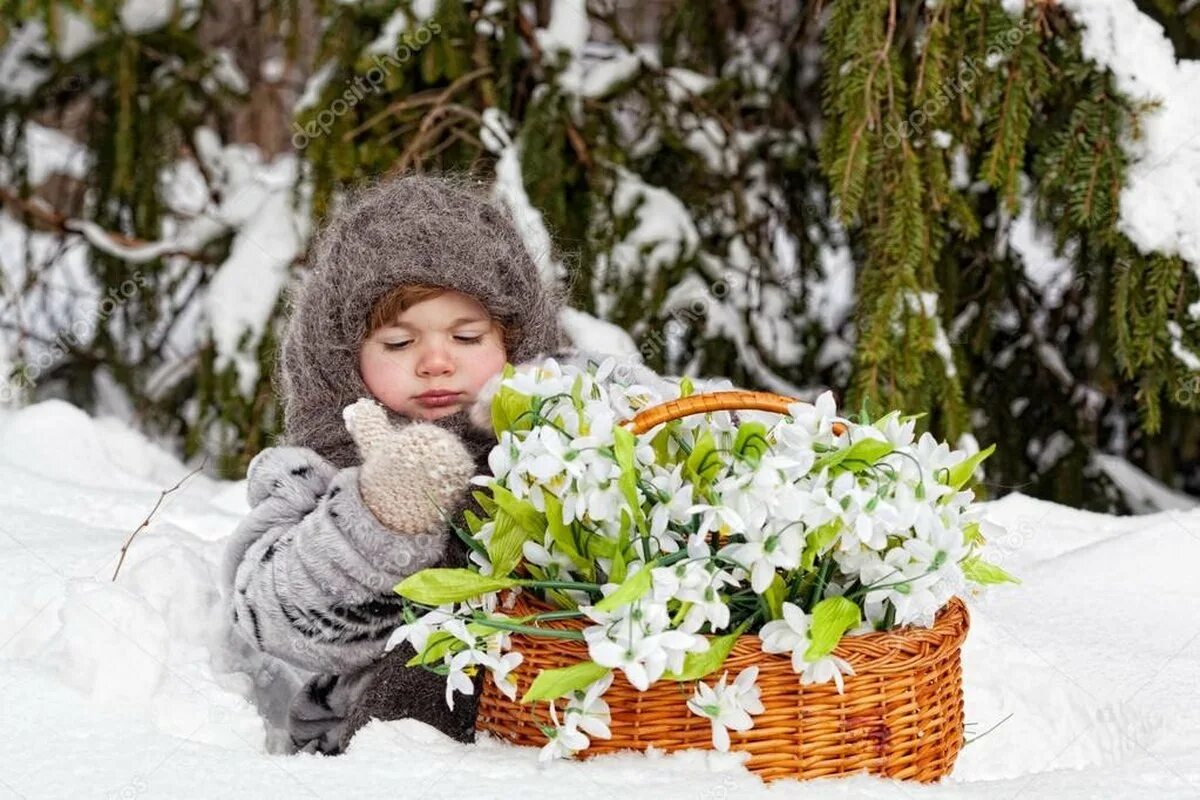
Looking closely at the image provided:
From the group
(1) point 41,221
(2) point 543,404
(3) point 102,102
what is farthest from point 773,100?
(2) point 543,404

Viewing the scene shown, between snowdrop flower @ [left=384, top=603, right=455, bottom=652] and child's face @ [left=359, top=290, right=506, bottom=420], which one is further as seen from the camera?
child's face @ [left=359, top=290, right=506, bottom=420]

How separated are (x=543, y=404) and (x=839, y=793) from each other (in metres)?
0.53

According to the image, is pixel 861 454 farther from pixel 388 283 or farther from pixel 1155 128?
pixel 1155 128

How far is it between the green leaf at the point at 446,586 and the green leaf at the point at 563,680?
124 millimetres

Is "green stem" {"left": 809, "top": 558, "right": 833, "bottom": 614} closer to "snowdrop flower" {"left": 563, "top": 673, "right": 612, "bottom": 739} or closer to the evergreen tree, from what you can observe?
"snowdrop flower" {"left": 563, "top": 673, "right": 612, "bottom": 739}

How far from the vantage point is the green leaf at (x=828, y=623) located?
Answer: 52.9 inches

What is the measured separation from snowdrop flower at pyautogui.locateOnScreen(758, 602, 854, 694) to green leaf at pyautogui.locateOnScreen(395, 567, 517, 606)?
29 centimetres

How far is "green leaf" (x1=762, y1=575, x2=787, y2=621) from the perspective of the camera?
4.72 feet

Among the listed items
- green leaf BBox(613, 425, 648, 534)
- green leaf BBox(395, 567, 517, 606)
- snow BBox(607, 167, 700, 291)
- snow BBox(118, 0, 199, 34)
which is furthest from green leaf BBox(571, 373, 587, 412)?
snow BBox(118, 0, 199, 34)

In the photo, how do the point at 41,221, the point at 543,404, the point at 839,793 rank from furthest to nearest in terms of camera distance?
the point at 41,221
the point at 543,404
the point at 839,793

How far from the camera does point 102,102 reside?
3707mm

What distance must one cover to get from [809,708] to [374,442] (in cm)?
71

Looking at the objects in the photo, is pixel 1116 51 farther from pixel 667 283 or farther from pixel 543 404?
pixel 543 404

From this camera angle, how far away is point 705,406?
151 centimetres
